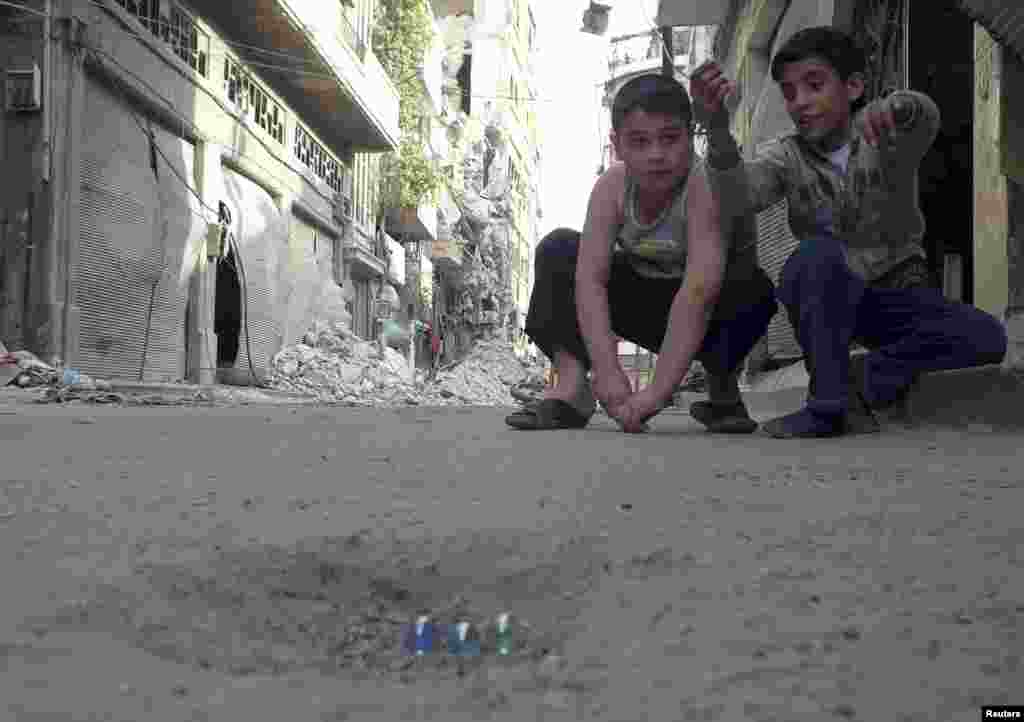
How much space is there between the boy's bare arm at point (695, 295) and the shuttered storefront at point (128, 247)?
7525 millimetres

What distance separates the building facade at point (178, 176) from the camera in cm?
858

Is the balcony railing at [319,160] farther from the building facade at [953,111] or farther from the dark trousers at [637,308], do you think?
the dark trousers at [637,308]

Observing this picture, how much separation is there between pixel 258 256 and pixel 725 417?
11453mm

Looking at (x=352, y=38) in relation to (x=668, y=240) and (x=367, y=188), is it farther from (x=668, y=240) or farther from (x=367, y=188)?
(x=668, y=240)

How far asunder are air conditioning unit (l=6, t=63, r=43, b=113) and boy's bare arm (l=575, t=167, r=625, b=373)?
23.5 feet

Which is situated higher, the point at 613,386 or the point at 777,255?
the point at 777,255

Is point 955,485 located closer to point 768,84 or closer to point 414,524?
point 414,524

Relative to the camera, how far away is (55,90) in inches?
337

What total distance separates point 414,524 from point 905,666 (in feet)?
2.56

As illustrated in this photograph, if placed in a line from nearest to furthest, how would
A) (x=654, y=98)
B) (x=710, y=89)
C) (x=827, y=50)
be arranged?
1. (x=710, y=89)
2. (x=827, y=50)
3. (x=654, y=98)

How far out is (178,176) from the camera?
11.0m

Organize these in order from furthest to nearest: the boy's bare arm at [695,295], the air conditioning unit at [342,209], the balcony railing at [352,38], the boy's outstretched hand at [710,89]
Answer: the air conditioning unit at [342,209], the balcony railing at [352,38], the boy's bare arm at [695,295], the boy's outstretched hand at [710,89]

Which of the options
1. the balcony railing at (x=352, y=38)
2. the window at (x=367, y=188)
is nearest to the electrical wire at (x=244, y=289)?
the balcony railing at (x=352, y=38)

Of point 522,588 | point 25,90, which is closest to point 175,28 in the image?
point 25,90
